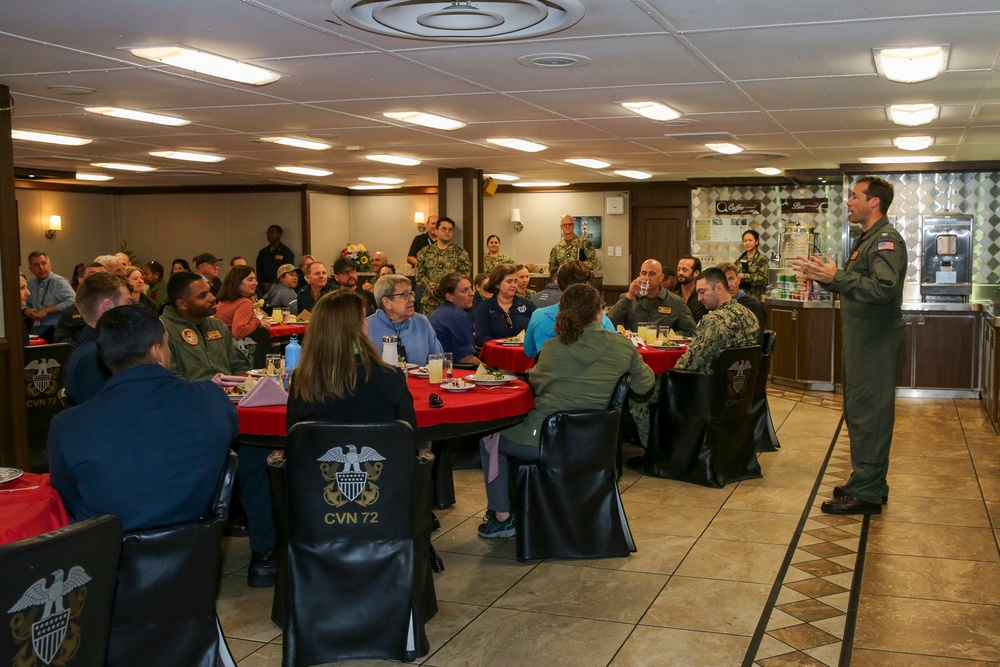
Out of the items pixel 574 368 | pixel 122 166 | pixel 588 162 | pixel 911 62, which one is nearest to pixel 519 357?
pixel 574 368

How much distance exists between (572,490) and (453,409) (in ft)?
2.84

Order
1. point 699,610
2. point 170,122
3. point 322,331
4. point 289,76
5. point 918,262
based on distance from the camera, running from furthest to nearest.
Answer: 1. point 918,262
2. point 170,122
3. point 289,76
4. point 699,610
5. point 322,331

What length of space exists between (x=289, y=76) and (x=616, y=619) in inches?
155

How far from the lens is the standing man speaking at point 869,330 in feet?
18.2

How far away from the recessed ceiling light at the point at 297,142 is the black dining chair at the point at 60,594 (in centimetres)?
798

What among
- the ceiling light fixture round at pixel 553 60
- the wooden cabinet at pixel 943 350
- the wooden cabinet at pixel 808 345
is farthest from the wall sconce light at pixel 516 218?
the ceiling light fixture round at pixel 553 60

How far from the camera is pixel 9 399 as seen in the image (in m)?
6.28

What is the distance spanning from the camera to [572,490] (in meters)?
4.89

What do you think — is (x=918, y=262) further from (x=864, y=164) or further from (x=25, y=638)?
(x=25, y=638)

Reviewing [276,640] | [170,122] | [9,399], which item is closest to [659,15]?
[276,640]

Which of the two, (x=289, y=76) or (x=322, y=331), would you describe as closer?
(x=322, y=331)

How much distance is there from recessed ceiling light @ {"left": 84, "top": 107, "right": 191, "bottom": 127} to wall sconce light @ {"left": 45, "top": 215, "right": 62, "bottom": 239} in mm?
10526

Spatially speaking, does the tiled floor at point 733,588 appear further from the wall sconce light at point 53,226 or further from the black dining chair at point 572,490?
the wall sconce light at point 53,226

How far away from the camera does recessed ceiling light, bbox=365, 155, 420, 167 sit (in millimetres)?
12008
